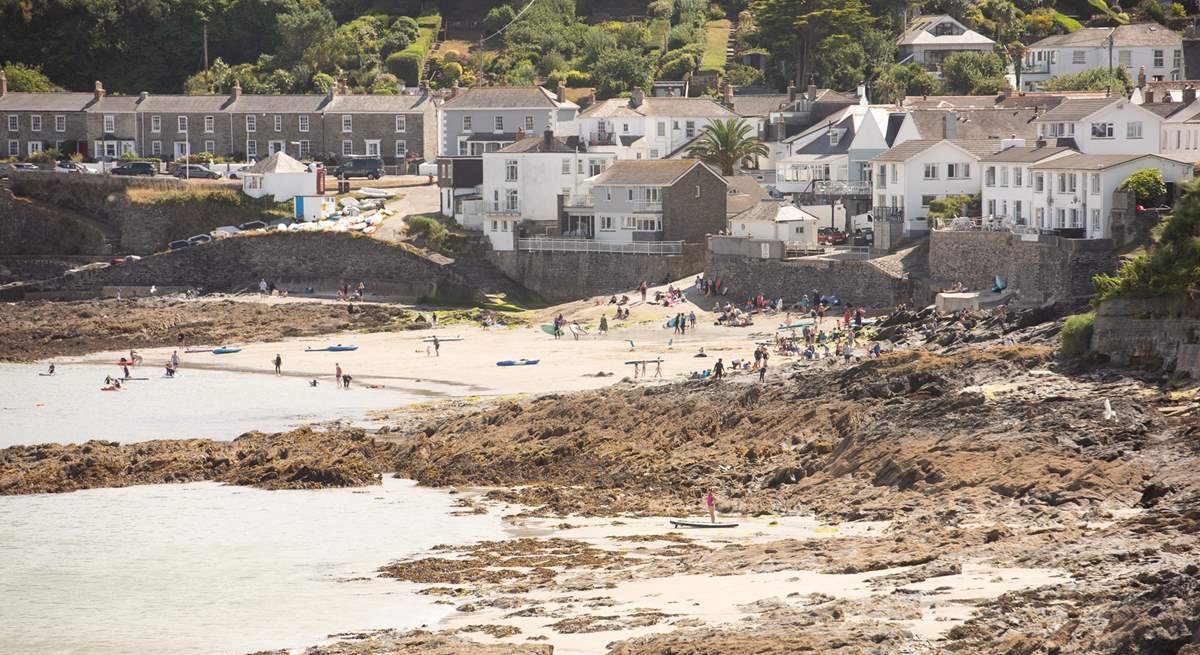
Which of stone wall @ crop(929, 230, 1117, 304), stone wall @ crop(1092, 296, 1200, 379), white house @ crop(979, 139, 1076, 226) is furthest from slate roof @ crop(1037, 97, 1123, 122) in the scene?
stone wall @ crop(1092, 296, 1200, 379)

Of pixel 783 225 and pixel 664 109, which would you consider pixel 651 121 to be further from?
pixel 783 225

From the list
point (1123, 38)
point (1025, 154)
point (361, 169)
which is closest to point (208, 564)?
point (1025, 154)

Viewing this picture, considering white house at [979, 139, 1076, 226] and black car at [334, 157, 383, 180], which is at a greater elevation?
black car at [334, 157, 383, 180]

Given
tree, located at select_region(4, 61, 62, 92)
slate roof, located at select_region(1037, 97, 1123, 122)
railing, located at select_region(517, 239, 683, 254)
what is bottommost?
railing, located at select_region(517, 239, 683, 254)

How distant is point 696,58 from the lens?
316ft

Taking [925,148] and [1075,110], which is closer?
[1075,110]

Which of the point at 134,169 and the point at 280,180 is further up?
the point at 134,169

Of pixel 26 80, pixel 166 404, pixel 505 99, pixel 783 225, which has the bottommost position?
pixel 166 404

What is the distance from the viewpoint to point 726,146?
242 ft

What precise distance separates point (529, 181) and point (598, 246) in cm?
524

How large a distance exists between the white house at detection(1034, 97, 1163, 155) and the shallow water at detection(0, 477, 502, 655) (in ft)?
96.8

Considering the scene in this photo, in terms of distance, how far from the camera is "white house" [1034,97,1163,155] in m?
58.4

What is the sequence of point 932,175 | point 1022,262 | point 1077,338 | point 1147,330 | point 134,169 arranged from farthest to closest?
point 134,169 → point 932,175 → point 1022,262 → point 1077,338 → point 1147,330

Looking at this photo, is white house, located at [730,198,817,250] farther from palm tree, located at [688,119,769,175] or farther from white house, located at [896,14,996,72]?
white house, located at [896,14,996,72]
